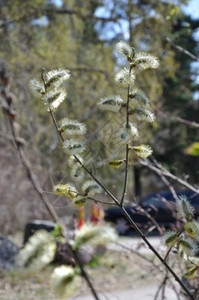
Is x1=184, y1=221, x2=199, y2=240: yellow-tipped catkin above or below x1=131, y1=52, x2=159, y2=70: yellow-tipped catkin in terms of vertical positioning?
below

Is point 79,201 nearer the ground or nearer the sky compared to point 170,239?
nearer the sky

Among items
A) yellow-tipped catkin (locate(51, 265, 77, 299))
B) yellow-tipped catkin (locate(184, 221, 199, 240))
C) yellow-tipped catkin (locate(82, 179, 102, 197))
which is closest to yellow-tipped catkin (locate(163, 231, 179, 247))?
yellow-tipped catkin (locate(184, 221, 199, 240))

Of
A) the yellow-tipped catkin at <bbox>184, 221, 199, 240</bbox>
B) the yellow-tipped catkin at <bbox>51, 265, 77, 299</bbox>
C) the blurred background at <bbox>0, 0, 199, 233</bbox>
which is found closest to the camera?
the yellow-tipped catkin at <bbox>51, 265, 77, 299</bbox>

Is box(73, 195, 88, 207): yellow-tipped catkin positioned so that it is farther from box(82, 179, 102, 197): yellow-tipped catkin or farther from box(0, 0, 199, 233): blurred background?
box(0, 0, 199, 233): blurred background

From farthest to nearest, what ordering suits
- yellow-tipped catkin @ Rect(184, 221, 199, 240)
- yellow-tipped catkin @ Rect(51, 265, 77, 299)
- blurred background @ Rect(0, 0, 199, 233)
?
blurred background @ Rect(0, 0, 199, 233) < yellow-tipped catkin @ Rect(184, 221, 199, 240) < yellow-tipped catkin @ Rect(51, 265, 77, 299)

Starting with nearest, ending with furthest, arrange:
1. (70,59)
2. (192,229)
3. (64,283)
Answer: (64,283)
(192,229)
(70,59)

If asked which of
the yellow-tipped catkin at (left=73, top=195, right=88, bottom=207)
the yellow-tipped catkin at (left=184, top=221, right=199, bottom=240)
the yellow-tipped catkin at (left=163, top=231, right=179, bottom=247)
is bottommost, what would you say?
the yellow-tipped catkin at (left=163, top=231, right=179, bottom=247)

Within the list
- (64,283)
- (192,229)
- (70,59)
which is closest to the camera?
(64,283)

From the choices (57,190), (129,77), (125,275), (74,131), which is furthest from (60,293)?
(125,275)

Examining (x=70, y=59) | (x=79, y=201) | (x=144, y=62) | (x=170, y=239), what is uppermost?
(x=70, y=59)

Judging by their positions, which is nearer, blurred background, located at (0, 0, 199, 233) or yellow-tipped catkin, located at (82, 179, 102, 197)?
yellow-tipped catkin, located at (82, 179, 102, 197)

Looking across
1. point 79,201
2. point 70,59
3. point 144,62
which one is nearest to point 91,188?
point 79,201

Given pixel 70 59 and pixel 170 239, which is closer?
pixel 170 239

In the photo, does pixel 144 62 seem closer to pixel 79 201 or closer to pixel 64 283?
pixel 79 201
